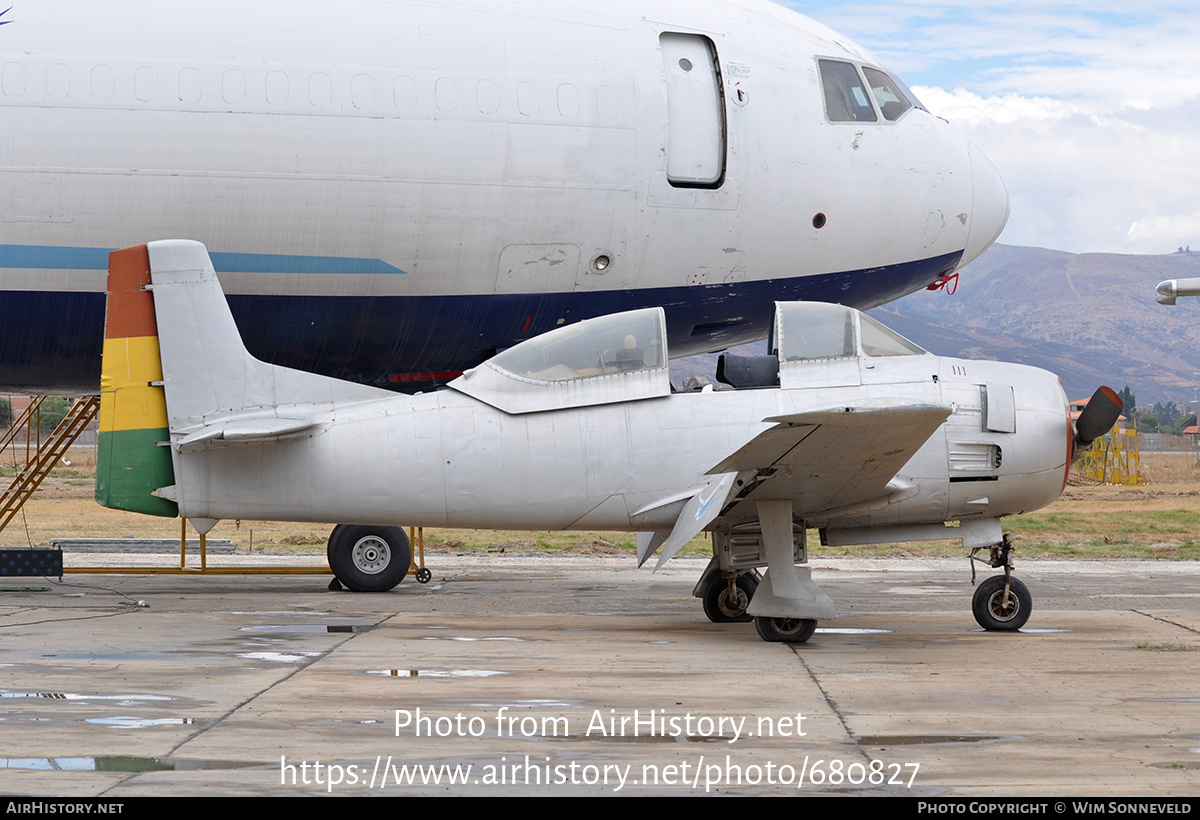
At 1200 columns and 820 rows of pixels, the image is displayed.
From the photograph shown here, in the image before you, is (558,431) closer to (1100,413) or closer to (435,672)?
(435,672)

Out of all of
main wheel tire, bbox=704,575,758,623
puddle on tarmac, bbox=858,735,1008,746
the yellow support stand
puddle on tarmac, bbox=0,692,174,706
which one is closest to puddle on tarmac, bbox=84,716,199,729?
puddle on tarmac, bbox=0,692,174,706

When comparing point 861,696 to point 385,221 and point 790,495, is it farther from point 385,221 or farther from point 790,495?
point 385,221

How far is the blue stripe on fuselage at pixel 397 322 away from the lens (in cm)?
1209

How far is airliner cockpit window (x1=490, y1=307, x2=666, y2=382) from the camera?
10.7 metres

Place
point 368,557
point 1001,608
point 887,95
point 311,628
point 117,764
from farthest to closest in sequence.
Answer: point 368,557, point 887,95, point 311,628, point 1001,608, point 117,764

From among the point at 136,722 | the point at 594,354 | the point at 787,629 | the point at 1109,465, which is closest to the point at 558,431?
the point at 594,354

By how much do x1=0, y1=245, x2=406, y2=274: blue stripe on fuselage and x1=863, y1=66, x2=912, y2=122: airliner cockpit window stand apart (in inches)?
235

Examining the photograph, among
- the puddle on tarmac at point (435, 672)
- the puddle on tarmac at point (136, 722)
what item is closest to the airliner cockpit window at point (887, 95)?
the puddle on tarmac at point (435, 672)

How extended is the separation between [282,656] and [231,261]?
450 centimetres

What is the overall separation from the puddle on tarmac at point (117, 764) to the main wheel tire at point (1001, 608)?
7.53m

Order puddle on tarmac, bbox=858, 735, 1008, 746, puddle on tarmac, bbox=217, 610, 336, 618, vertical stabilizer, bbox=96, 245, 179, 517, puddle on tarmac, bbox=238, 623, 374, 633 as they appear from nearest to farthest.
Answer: puddle on tarmac, bbox=858, 735, 1008, 746
vertical stabilizer, bbox=96, 245, 179, 517
puddle on tarmac, bbox=238, 623, 374, 633
puddle on tarmac, bbox=217, 610, 336, 618

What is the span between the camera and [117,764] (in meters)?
5.73

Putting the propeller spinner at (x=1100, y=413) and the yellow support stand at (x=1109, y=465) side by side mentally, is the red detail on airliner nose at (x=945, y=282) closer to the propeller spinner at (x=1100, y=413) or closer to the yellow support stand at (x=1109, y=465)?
the propeller spinner at (x=1100, y=413)

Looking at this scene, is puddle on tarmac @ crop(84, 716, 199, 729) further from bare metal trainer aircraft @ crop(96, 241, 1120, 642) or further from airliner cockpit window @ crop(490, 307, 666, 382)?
airliner cockpit window @ crop(490, 307, 666, 382)
